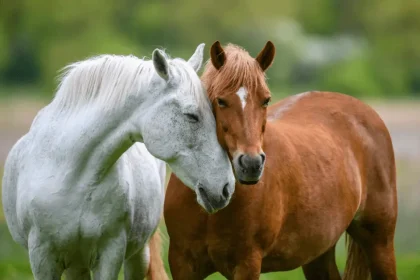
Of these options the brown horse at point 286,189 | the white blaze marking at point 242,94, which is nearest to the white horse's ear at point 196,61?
the brown horse at point 286,189

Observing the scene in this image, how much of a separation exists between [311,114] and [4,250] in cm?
451

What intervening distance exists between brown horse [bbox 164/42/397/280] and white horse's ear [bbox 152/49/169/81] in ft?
0.84

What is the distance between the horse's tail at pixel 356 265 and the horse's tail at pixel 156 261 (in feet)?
4.39

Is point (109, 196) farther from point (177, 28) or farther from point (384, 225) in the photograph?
point (177, 28)

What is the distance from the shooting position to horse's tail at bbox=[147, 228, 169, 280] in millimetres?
5008

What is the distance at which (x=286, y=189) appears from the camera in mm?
4391

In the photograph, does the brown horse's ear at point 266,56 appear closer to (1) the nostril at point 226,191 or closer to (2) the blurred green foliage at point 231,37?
(1) the nostril at point 226,191

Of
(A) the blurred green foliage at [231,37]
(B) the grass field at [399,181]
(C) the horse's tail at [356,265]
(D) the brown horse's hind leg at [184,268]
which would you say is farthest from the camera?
(A) the blurred green foliage at [231,37]

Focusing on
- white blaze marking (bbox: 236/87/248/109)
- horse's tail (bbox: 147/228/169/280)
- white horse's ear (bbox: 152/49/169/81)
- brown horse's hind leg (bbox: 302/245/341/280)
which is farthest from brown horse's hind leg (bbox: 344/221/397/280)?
white horse's ear (bbox: 152/49/169/81)

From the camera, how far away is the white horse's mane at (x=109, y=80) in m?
3.84

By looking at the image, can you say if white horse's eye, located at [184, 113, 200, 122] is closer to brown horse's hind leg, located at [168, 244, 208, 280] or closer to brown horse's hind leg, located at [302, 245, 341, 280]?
brown horse's hind leg, located at [168, 244, 208, 280]

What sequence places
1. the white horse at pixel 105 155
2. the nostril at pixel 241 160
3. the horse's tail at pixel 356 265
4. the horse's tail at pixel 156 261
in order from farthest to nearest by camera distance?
the horse's tail at pixel 356 265 → the horse's tail at pixel 156 261 → the white horse at pixel 105 155 → the nostril at pixel 241 160

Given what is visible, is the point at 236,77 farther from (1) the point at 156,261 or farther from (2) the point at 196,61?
(1) the point at 156,261

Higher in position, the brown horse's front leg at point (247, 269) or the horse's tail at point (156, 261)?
the brown horse's front leg at point (247, 269)
